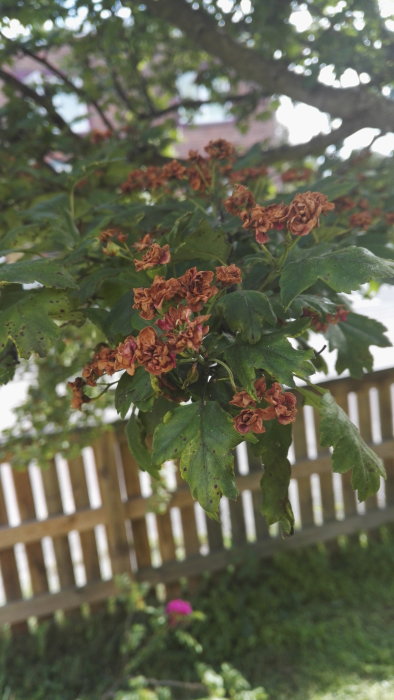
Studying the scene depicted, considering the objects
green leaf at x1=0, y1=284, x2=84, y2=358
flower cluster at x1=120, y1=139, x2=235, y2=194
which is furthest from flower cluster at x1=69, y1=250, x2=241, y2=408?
flower cluster at x1=120, y1=139, x2=235, y2=194

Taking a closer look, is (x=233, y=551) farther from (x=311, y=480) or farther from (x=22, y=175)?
(x=22, y=175)

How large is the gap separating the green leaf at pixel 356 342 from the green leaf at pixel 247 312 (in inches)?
12.3

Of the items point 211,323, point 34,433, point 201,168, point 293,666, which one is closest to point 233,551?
point 293,666

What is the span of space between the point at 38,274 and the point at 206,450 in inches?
14.2

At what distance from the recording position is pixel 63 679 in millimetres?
2658

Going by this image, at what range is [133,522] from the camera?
10.3ft

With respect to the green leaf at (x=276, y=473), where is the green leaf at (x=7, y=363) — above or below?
above

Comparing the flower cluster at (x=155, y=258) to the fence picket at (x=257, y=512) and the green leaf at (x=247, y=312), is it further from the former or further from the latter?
the fence picket at (x=257, y=512)

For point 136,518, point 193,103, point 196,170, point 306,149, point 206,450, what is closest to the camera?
point 206,450

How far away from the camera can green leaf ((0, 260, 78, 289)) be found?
83 centimetres

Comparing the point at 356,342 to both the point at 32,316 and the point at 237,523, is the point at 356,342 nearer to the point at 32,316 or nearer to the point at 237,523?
the point at 32,316

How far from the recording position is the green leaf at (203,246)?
32.6 inches

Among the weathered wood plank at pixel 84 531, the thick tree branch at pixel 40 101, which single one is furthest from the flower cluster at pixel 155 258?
the weathered wood plank at pixel 84 531

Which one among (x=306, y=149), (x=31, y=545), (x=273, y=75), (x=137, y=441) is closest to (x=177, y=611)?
(x=31, y=545)
